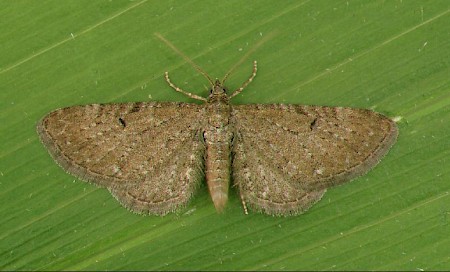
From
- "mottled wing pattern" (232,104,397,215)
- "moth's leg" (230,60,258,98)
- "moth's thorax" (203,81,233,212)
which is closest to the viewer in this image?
"mottled wing pattern" (232,104,397,215)

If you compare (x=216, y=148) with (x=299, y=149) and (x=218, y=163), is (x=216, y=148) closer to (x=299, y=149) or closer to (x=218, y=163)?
(x=218, y=163)

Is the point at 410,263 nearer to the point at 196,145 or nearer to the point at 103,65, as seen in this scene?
the point at 196,145

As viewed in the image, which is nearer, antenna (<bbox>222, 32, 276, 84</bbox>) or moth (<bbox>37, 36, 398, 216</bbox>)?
moth (<bbox>37, 36, 398, 216</bbox>)

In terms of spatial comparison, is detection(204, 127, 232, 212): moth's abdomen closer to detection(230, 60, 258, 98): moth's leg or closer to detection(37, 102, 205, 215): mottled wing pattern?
detection(37, 102, 205, 215): mottled wing pattern

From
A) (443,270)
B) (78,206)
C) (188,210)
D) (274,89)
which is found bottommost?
(443,270)

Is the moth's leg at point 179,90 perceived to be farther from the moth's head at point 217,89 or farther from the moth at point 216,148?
the moth's head at point 217,89

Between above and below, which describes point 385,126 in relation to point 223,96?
below

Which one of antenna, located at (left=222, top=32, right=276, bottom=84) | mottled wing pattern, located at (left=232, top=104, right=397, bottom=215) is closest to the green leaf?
antenna, located at (left=222, top=32, right=276, bottom=84)

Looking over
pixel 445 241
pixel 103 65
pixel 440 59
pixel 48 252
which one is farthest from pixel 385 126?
pixel 48 252
